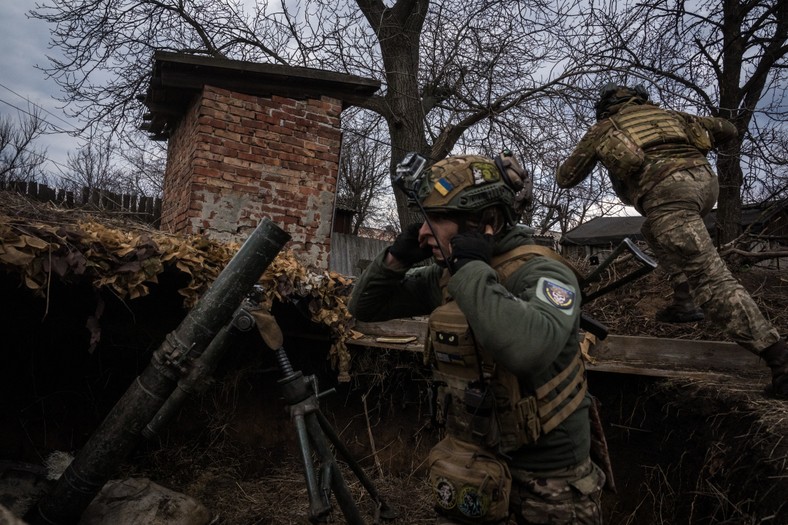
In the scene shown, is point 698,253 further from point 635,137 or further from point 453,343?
point 453,343

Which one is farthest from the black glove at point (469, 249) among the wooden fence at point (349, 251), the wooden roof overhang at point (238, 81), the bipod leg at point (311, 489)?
the wooden fence at point (349, 251)

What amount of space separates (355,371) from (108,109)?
865cm

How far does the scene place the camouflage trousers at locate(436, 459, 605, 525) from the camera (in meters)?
2.05

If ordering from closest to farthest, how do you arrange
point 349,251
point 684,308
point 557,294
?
point 557,294 < point 684,308 < point 349,251

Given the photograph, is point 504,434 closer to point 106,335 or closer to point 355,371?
point 355,371

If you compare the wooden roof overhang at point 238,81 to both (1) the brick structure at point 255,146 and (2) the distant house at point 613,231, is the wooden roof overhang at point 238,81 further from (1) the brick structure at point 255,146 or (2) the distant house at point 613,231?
(2) the distant house at point 613,231

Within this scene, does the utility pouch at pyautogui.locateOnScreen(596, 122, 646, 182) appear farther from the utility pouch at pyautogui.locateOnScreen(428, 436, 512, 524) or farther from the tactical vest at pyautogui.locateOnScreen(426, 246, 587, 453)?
the utility pouch at pyautogui.locateOnScreen(428, 436, 512, 524)

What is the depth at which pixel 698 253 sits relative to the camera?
3725mm

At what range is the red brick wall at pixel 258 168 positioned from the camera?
606 centimetres

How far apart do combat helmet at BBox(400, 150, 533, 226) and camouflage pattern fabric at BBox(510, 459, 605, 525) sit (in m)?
1.05

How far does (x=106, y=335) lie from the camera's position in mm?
4695

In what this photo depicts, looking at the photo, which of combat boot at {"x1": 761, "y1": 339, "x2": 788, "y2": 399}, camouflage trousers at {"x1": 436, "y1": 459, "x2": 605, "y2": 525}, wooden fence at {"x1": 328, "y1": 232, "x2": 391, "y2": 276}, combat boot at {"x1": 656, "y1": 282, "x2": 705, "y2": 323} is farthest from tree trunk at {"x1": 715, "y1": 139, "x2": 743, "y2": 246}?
wooden fence at {"x1": 328, "y1": 232, "x2": 391, "y2": 276}

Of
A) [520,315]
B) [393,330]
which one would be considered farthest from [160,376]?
[393,330]

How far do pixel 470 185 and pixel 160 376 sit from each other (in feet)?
5.78
